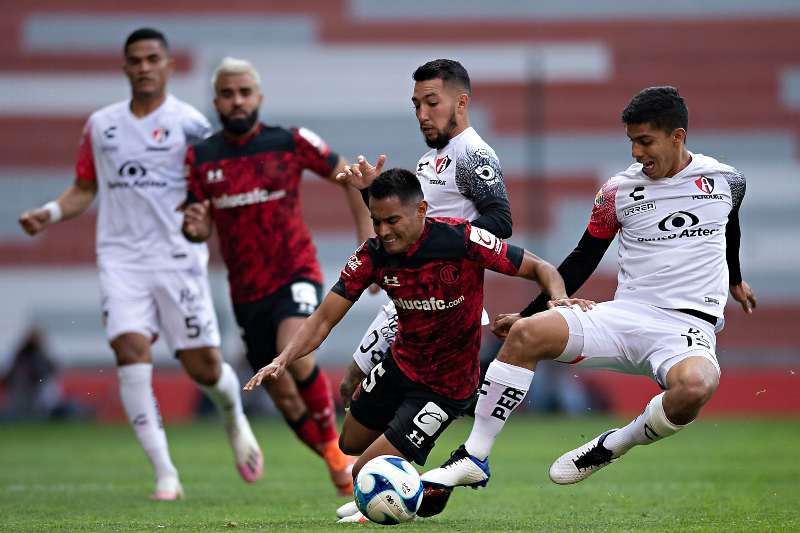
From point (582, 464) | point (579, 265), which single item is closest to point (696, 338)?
point (579, 265)

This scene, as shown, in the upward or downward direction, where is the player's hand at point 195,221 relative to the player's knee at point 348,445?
upward

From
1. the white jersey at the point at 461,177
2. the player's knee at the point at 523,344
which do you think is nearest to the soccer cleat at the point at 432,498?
the player's knee at the point at 523,344

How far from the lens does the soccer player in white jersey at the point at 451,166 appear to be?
7.09m

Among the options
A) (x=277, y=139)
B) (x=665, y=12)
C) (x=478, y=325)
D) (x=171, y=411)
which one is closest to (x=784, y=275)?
(x=665, y=12)

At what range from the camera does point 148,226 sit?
9.19 m

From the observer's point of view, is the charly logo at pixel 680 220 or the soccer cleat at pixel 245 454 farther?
the soccer cleat at pixel 245 454

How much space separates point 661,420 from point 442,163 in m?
1.81

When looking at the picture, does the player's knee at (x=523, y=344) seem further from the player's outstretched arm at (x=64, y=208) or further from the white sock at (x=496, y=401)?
the player's outstretched arm at (x=64, y=208)

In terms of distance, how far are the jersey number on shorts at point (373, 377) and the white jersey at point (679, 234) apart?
130 centimetres

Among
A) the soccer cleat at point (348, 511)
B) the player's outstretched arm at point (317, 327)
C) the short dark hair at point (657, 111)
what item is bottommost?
the soccer cleat at point (348, 511)

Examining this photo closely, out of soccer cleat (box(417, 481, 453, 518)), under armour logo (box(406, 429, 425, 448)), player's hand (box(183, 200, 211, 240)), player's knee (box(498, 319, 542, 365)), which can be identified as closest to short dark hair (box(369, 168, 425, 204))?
player's knee (box(498, 319, 542, 365))

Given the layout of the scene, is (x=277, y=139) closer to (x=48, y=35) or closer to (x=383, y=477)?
(x=383, y=477)

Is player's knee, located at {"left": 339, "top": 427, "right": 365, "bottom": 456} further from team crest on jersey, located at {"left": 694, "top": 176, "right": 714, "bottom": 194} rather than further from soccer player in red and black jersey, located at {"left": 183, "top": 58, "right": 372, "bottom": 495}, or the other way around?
team crest on jersey, located at {"left": 694, "top": 176, "right": 714, "bottom": 194}

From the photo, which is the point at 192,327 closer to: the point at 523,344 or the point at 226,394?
the point at 226,394
